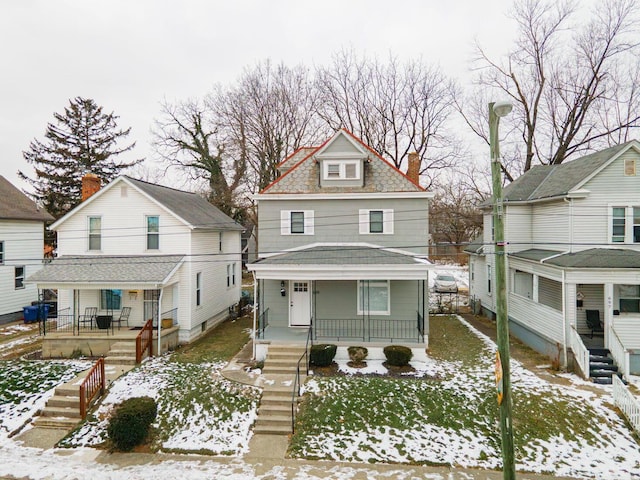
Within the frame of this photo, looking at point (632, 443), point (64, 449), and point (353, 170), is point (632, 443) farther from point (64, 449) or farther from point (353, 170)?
point (64, 449)

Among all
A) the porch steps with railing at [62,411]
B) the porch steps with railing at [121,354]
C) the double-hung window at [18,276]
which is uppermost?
the double-hung window at [18,276]

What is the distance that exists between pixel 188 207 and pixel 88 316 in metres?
7.15

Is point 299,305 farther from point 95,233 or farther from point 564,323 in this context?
point 95,233

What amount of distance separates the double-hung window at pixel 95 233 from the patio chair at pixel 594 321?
22815mm

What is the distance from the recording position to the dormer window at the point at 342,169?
16594 millimetres

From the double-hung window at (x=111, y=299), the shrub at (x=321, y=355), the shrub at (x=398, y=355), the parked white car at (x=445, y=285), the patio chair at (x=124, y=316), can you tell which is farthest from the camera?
the parked white car at (x=445, y=285)

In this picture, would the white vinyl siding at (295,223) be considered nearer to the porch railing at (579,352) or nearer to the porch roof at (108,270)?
the porch roof at (108,270)

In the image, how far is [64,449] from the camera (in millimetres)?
9258

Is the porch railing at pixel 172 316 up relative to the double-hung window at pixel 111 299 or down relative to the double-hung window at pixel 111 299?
down

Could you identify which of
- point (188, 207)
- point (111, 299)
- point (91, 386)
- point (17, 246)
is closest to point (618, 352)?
point (91, 386)

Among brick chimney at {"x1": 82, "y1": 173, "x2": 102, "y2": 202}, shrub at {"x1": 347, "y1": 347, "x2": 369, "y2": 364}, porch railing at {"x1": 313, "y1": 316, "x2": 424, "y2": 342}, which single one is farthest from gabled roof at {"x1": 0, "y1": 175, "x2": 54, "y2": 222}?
shrub at {"x1": 347, "y1": 347, "x2": 369, "y2": 364}

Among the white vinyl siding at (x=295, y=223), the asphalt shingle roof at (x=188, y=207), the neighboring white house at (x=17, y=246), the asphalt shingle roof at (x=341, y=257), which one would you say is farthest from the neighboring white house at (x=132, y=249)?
the neighboring white house at (x=17, y=246)

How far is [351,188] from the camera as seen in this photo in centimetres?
1658

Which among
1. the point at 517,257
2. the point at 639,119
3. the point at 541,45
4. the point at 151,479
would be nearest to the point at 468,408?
the point at 151,479
